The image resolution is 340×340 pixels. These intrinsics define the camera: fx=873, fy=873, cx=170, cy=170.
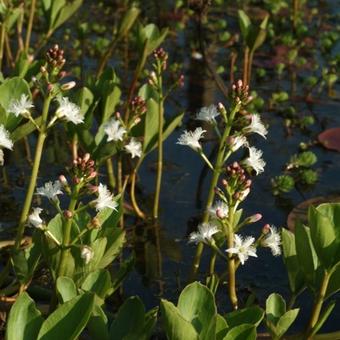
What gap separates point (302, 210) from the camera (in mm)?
2330

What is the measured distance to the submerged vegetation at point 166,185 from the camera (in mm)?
1385

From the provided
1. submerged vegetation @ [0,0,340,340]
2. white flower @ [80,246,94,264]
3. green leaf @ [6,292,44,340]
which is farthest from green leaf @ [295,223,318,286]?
green leaf @ [6,292,44,340]

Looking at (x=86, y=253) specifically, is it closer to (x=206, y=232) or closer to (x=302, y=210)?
(x=206, y=232)

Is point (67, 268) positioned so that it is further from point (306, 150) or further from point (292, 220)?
point (306, 150)

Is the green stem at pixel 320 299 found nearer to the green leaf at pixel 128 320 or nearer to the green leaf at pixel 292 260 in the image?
the green leaf at pixel 292 260

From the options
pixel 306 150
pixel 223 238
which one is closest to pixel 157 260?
pixel 223 238

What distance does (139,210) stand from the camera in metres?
2.31

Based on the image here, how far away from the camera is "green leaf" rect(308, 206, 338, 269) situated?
139 centimetres

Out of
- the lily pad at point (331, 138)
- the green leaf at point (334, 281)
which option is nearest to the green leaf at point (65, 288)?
the green leaf at point (334, 281)

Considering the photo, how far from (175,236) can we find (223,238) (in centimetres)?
66

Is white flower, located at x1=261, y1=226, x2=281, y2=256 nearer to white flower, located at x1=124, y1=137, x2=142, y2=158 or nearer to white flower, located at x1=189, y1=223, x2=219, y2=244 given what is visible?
white flower, located at x1=189, y1=223, x2=219, y2=244

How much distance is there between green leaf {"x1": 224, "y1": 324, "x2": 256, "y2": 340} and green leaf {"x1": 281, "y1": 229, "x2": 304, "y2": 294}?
0.30 m

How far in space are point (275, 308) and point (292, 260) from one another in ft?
0.42

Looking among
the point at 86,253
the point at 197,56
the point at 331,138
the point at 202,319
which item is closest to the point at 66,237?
the point at 86,253
